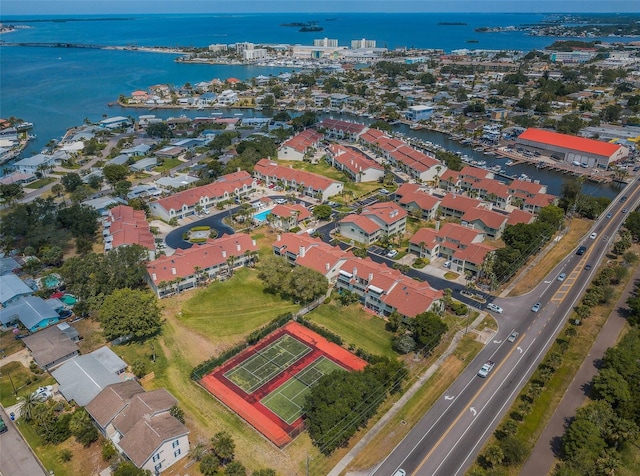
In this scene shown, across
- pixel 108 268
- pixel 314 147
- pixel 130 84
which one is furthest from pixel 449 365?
pixel 130 84

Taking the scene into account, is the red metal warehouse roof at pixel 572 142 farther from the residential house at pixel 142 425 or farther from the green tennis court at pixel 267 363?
the residential house at pixel 142 425

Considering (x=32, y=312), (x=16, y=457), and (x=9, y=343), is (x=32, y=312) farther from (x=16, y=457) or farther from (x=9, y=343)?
(x=16, y=457)

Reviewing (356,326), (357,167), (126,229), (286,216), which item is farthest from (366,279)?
(357,167)

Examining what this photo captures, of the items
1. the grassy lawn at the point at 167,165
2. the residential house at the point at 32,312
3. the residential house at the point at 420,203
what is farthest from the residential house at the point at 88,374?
the grassy lawn at the point at 167,165

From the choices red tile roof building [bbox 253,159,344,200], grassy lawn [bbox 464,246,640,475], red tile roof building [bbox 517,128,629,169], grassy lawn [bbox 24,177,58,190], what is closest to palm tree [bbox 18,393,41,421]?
grassy lawn [bbox 464,246,640,475]

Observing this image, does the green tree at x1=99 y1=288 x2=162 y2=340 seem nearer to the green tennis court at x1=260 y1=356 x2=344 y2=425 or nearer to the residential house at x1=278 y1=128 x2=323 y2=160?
the green tennis court at x1=260 y1=356 x2=344 y2=425

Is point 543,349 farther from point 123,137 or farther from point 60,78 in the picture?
point 60,78

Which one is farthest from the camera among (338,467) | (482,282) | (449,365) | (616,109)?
(616,109)
